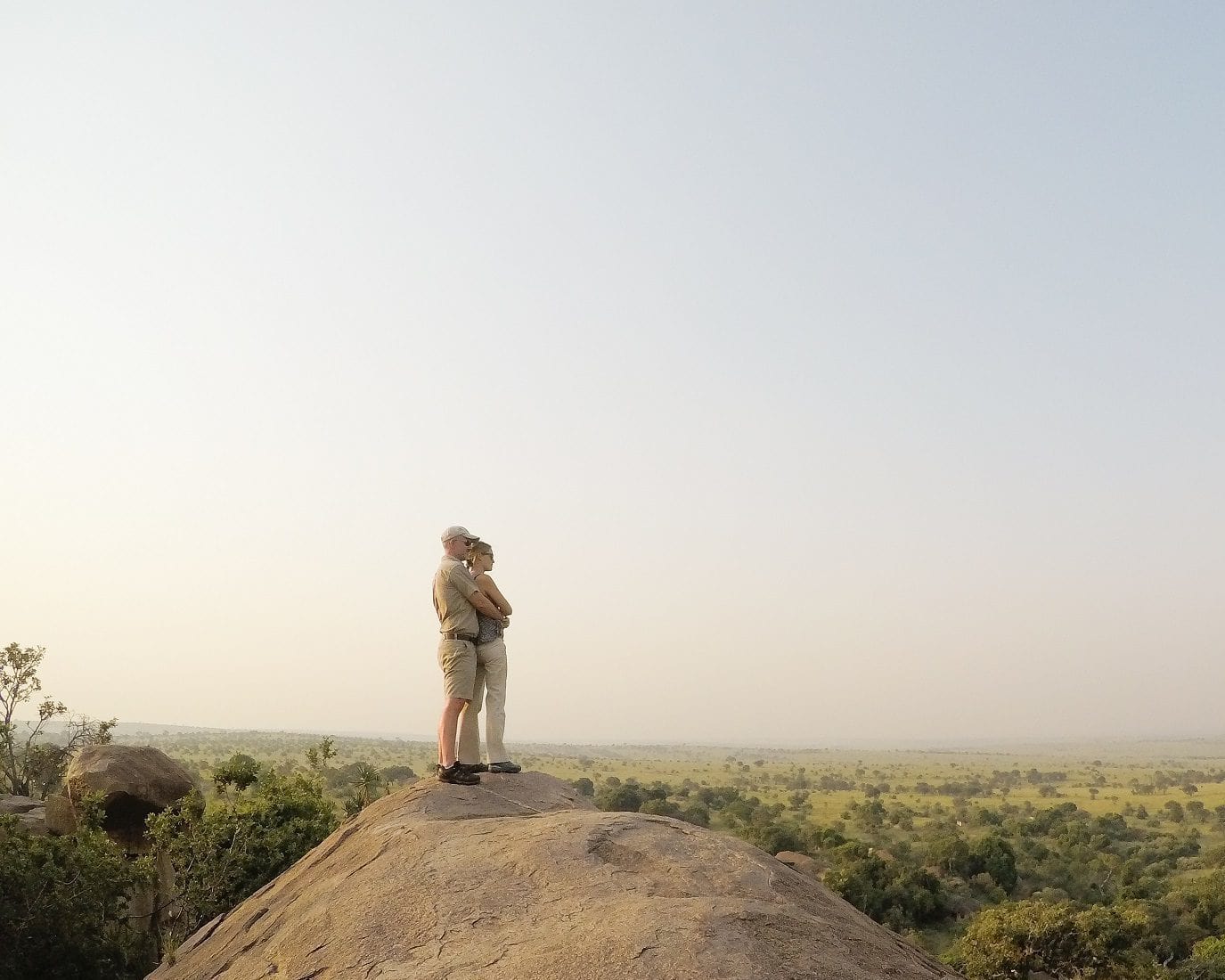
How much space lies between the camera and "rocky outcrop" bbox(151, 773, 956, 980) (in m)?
4.35

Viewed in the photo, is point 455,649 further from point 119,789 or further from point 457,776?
point 119,789

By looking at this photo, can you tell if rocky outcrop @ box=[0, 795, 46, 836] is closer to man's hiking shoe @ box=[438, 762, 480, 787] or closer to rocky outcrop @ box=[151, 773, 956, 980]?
man's hiking shoe @ box=[438, 762, 480, 787]

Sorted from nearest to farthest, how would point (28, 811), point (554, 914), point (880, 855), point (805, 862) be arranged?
point (554, 914)
point (28, 811)
point (805, 862)
point (880, 855)

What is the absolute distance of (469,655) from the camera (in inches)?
352

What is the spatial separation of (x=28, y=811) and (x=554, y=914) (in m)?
20.2

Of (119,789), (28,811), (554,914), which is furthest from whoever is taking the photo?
(28,811)

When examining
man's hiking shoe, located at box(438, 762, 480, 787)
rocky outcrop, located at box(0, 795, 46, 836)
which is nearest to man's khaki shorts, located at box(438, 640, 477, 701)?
man's hiking shoe, located at box(438, 762, 480, 787)

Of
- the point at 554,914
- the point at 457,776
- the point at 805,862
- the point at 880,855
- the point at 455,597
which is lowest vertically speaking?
the point at 880,855

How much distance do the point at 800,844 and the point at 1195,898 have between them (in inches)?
633

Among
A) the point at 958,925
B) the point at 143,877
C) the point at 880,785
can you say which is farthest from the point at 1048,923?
the point at 880,785

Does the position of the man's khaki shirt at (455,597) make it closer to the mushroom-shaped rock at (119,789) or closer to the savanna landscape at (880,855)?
the savanna landscape at (880,855)

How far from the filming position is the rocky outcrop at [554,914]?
435 centimetres

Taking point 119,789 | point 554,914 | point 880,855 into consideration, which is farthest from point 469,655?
point 880,855

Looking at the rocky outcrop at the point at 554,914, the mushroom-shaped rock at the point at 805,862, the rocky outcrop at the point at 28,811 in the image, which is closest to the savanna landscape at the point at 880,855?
the mushroom-shaped rock at the point at 805,862
